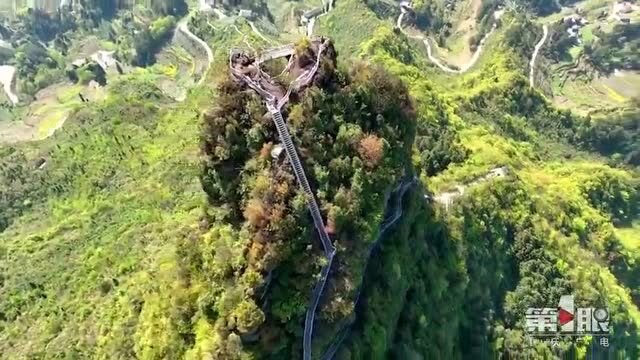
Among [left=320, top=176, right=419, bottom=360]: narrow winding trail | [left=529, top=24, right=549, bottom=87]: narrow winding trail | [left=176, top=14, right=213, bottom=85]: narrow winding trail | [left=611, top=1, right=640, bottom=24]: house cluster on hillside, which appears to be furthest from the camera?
[left=611, top=1, right=640, bottom=24]: house cluster on hillside

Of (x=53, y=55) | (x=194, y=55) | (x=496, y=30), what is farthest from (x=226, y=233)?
(x=53, y=55)

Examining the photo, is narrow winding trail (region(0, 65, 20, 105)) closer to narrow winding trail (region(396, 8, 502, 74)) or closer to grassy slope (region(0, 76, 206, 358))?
grassy slope (region(0, 76, 206, 358))

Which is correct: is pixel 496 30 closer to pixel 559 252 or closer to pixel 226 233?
pixel 559 252

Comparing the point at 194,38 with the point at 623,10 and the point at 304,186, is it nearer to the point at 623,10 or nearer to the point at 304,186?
the point at 304,186

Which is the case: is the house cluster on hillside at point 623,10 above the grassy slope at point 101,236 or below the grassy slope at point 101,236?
below

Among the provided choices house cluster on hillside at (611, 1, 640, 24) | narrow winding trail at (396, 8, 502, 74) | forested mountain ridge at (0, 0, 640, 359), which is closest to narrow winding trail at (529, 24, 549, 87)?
narrow winding trail at (396, 8, 502, 74)

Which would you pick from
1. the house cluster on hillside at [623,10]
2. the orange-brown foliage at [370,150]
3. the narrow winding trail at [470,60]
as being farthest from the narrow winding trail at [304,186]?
the house cluster on hillside at [623,10]

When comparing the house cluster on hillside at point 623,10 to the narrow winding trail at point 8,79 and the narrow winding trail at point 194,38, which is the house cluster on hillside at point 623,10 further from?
the narrow winding trail at point 8,79

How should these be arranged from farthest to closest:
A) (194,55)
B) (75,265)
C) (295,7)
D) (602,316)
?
(295,7) → (194,55) → (602,316) → (75,265)
